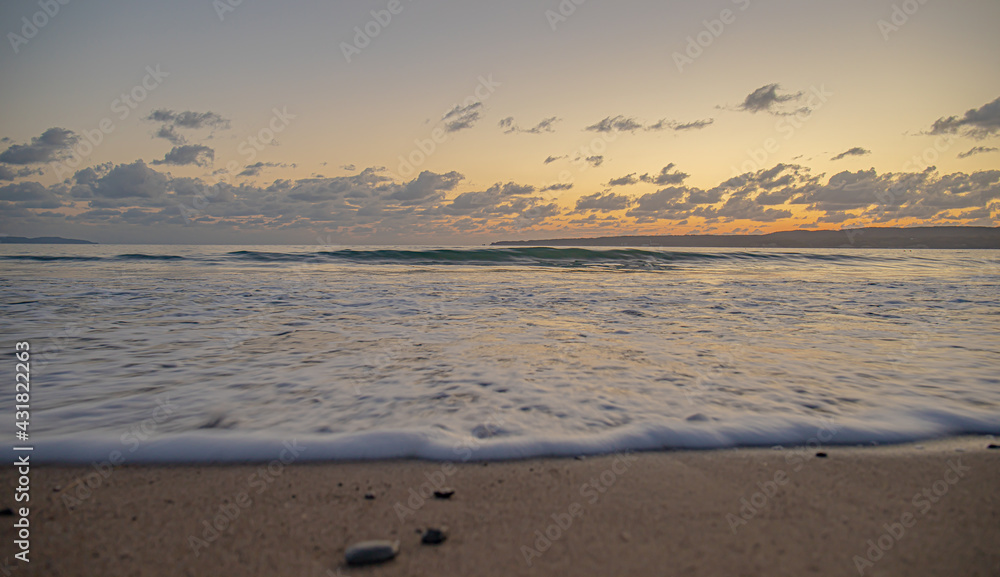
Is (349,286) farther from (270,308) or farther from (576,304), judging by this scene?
(576,304)

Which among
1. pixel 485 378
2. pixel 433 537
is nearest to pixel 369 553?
pixel 433 537

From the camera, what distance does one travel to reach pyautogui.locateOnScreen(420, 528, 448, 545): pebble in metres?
1.60

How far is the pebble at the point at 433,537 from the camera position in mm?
1596

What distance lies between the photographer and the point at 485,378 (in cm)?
355

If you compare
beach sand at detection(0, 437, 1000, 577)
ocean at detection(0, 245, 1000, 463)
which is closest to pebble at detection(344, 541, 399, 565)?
beach sand at detection(0, 437, 1000, 577)

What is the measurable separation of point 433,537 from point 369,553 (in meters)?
0.23

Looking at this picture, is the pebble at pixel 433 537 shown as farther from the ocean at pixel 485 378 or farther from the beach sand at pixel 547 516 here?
the ocean at pixel 485 378

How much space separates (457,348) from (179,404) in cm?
236

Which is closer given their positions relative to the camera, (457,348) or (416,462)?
(416,462)

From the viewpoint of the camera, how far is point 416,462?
2258 mm

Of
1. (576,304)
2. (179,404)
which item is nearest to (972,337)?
(576,304)

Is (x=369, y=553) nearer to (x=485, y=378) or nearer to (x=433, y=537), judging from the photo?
(x=433, y=537)

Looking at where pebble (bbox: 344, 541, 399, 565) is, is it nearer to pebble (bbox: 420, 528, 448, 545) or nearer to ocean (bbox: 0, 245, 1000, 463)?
pebble (bbox: 420, 528, 448, 545)

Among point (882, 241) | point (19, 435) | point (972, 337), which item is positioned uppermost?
point (882, 241)
